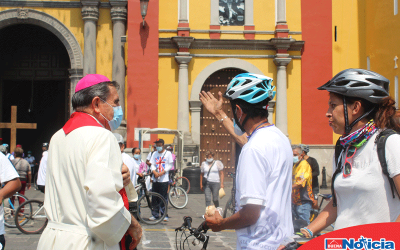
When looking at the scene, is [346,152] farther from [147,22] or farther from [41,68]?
[41,68]

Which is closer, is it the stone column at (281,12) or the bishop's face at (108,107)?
the bishop's face at (108,107)

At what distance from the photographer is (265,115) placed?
8.66 ft

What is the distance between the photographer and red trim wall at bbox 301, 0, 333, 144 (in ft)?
56.7

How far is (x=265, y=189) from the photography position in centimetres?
232

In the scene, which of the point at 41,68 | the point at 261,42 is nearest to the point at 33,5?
the point at 41,68

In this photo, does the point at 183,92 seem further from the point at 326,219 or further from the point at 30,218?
the point at 326,219

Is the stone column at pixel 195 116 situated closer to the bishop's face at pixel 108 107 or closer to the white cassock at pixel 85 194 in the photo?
the bishop's face at pixel 108 107

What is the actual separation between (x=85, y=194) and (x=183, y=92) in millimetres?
14801

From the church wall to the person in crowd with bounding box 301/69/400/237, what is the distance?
14.3 meters

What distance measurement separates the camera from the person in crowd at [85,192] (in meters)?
2.12

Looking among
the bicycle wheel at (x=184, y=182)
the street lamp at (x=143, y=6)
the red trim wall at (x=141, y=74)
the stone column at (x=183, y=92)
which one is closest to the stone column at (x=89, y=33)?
the red trim wall at (x=141, y=74)

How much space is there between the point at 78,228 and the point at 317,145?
1581 centimetres

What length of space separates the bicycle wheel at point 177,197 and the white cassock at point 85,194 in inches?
383

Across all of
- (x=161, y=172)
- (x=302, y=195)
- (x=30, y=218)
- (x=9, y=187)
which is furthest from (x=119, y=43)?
(x=9, y=187)
